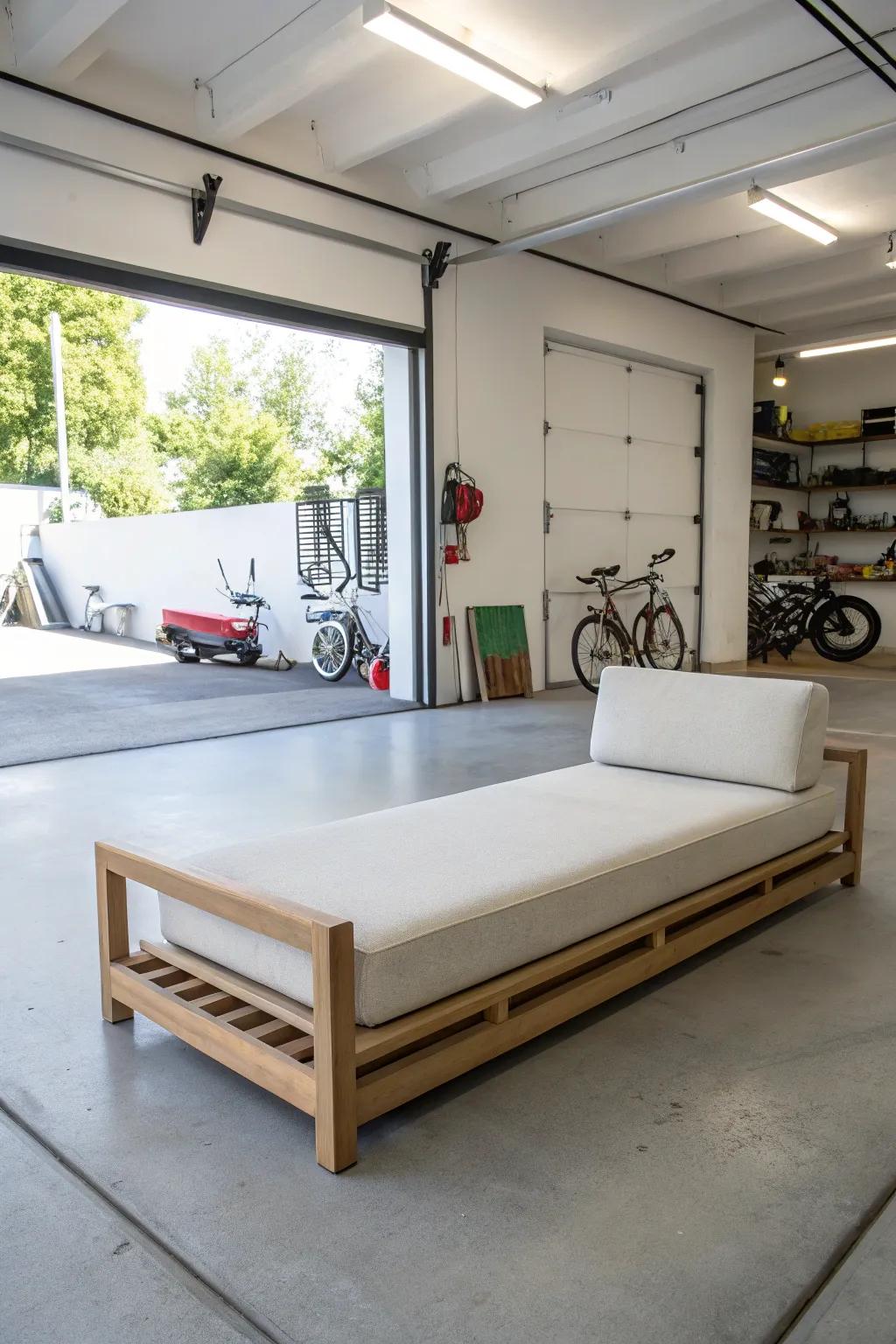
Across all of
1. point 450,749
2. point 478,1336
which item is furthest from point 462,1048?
point 450,749

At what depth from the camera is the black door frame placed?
15.7ft

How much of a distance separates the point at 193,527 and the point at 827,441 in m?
7.49

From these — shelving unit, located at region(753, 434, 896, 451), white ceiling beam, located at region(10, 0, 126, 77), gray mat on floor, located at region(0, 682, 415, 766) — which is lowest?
gray mat on floor, located at region(0, 682, 415, 766)

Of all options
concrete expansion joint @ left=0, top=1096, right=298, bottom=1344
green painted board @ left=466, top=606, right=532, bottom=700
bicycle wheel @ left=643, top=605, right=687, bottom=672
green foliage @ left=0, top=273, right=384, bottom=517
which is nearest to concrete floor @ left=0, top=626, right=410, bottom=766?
green painted board @ left=466, top=606, right=532, bottom=700

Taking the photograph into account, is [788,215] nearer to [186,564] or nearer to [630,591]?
[630,591]

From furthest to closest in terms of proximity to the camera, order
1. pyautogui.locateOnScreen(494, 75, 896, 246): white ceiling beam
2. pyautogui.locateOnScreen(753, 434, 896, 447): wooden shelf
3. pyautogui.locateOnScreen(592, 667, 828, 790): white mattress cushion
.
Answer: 1. pyautogui.locateOnScreen(753, 434, 896, 447): wooden shelf
2. pyautogui.locateOnScreen(494, 75, 896, 246): white ceiling beam
3. pyautogui.locateOnScreen(592, 667, 828, 790): white mattress cushion

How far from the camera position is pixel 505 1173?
5.30 ft

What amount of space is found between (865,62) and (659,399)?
4.22m

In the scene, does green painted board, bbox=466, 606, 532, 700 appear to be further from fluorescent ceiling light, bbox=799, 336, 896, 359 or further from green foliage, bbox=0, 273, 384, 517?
green foliage, bbox=0, 273, 384, 517

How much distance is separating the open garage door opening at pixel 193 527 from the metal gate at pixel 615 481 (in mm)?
1461

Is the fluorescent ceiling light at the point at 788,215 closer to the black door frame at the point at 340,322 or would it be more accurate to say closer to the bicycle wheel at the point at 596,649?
the black door frame at the point at 340,322

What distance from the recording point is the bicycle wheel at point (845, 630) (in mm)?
9406

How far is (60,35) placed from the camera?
4.20 m

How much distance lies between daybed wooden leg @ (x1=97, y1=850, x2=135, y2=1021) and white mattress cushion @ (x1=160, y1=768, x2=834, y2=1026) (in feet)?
0.38
